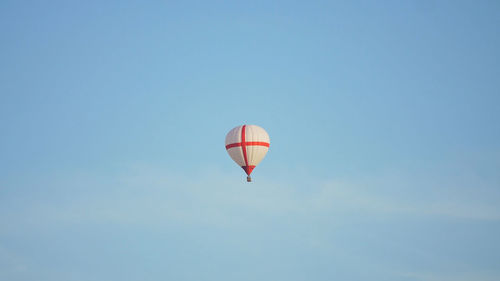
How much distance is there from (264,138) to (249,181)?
17.4ft

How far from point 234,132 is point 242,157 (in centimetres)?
294

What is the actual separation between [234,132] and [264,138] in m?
3.41

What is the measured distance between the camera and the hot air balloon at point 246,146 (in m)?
97.9

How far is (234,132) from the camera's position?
9881 centimetres

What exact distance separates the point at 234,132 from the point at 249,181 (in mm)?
5698

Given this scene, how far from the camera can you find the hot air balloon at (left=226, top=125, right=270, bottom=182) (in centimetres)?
9794

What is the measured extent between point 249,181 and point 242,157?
276 cm

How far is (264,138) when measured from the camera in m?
99.4

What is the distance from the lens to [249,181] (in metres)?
97.5

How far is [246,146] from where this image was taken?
321ft
